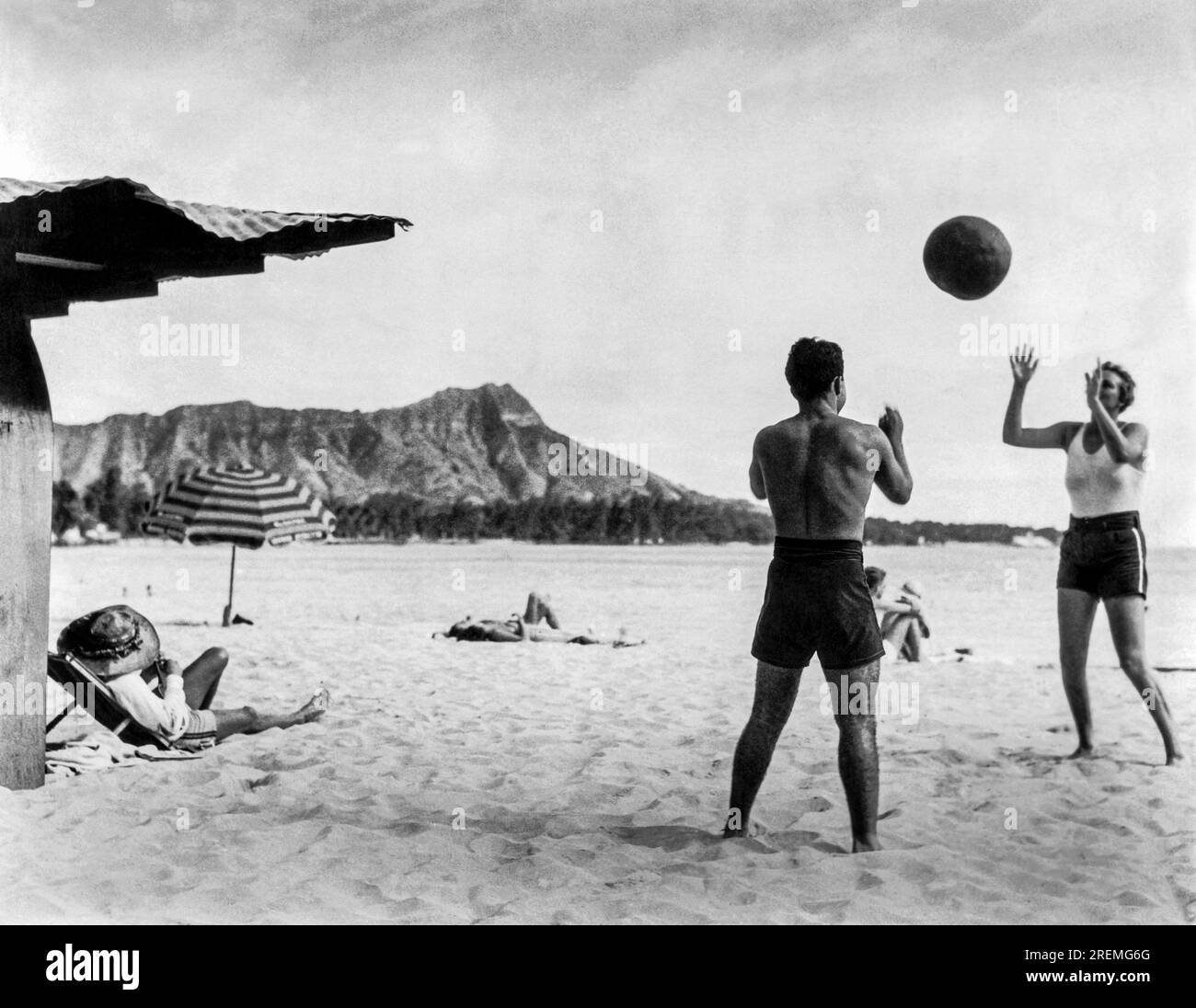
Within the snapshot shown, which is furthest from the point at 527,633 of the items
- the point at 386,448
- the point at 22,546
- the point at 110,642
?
Answer: the point at 386,448

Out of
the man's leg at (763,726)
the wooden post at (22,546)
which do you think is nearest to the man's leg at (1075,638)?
the man's leg at (763,726)

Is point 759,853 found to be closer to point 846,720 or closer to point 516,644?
point 846,720

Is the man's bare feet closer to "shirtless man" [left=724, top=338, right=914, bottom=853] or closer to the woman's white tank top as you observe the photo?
"shirtless man" [left=724, top=338, right=914, bottom=853]

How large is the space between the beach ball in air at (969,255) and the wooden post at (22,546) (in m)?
3.55

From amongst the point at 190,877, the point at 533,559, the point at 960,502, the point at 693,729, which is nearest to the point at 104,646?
A: the point at 190,877

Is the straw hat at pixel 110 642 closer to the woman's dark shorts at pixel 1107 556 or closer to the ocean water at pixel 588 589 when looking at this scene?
the woman's dark shorts at pixel 1107 556

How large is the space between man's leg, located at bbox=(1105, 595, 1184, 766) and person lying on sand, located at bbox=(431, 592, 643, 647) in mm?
5069

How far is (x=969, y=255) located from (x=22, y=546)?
12.6ft

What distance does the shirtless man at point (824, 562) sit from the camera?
11.3ft

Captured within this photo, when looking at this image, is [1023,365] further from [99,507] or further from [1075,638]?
[99,507]

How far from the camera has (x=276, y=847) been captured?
3.95 metres

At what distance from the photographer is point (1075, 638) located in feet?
14.8

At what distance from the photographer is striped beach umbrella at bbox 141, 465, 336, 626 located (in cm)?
776

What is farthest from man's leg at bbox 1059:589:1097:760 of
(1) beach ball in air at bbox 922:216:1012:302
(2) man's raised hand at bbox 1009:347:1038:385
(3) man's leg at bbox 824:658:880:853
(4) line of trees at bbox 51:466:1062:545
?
(4) line of trees at bbox 51:466:1062:545
